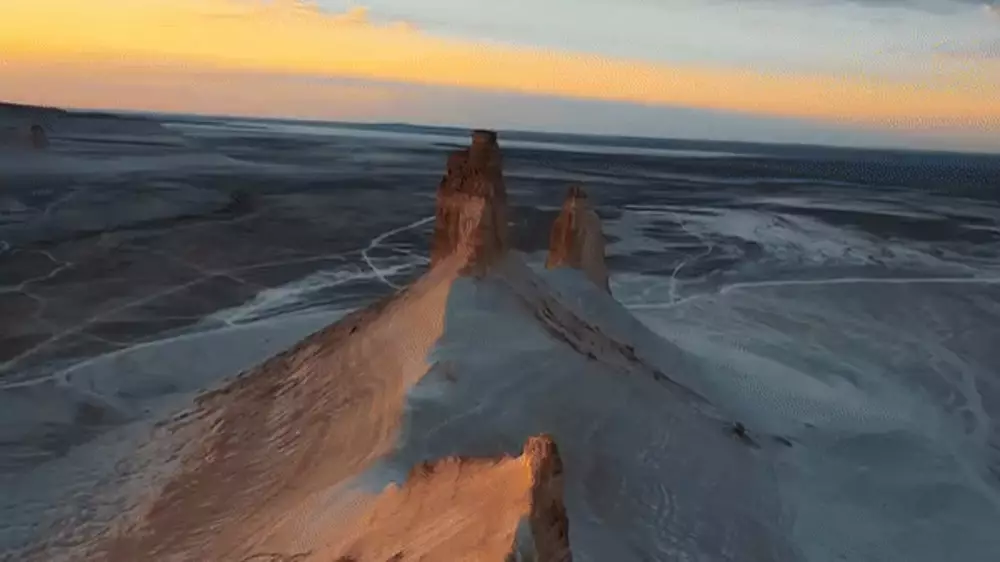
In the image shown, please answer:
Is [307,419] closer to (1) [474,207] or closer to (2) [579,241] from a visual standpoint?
(1) [474,207]

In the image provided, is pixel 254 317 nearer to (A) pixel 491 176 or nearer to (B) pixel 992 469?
(A) pixel 491 176

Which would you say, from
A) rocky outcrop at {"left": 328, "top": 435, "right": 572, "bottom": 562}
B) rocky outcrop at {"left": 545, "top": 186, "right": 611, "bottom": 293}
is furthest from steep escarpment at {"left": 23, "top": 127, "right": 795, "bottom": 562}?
rocky outcrop at {"left": 545, "top": 186, "right": 611, "bottom": 293}

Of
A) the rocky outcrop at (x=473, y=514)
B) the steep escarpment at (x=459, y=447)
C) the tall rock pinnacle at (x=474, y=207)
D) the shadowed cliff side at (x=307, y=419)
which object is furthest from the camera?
the tall rock pinnacle at (x=474, y=207)

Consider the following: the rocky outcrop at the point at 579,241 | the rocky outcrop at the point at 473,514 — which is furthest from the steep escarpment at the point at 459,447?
the rocky outcrop at the point at 579,241

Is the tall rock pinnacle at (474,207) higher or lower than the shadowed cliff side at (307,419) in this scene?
higher

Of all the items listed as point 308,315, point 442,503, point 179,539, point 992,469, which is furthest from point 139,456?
point 992,469

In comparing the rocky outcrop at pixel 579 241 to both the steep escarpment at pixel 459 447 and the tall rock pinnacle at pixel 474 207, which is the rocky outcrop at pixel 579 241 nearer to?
the steep escarpment at pixel 459 447
